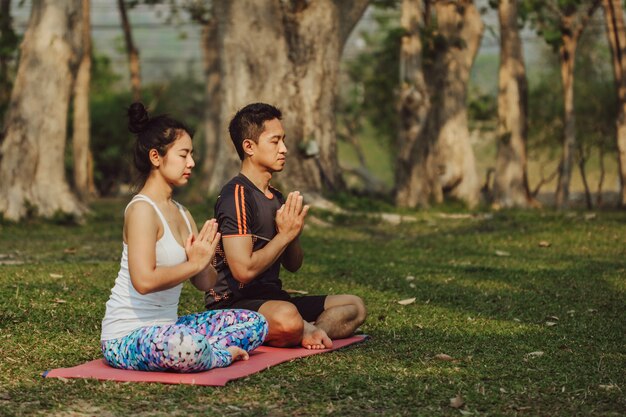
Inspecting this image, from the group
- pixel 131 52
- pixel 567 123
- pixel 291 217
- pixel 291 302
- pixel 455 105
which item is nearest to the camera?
pixel 291 217

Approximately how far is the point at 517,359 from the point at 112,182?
1210 inches

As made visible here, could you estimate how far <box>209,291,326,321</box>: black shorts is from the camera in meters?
7.57

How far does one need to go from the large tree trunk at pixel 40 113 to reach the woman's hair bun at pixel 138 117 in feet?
36.3

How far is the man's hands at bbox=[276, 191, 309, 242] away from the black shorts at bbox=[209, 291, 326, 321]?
0.55 metres

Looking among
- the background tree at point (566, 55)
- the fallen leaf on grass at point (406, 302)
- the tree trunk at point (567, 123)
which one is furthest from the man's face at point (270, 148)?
the tree trunk at point (567, 123)

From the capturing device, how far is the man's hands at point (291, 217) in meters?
7.24

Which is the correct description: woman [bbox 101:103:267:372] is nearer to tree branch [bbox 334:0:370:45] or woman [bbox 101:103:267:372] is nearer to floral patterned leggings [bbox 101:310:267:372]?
floral patterned leggings [bbox 101:310:267:372]

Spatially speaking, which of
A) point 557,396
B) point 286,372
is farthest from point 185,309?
point 557,396

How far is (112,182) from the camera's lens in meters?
37.0

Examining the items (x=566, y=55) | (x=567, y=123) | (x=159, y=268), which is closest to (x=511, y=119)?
(x=567, y=123)

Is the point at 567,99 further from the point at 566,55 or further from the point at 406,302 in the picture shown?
the point at 406,302

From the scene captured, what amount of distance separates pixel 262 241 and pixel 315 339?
0.69 meters

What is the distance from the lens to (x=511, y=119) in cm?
2447

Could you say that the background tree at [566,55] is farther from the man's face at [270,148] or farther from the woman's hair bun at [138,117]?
the woman's hair bun at [138,117]
